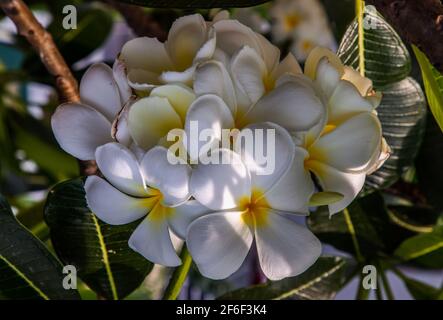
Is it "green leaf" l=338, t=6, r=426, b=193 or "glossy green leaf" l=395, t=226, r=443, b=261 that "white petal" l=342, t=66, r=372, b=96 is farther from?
"glossy green leaf" l=395, t=226, r=443, b=261

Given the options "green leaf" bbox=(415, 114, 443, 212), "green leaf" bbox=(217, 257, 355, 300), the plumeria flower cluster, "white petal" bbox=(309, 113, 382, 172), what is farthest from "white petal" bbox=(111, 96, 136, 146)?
"green leaf" bbox=(415, 114, 443, 212)

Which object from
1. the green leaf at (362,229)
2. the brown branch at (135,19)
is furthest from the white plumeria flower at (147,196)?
the brown branch at (135,19)

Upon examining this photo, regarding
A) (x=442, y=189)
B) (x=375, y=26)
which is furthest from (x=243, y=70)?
(x=442, y=189)

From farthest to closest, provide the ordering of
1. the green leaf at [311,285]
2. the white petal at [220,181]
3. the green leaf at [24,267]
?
the green leaf at [311,285], the green leaf at [24,267], the white petal at [220,181]

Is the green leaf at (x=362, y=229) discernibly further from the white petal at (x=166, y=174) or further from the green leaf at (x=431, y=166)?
the white petal at (x=166, y=174)

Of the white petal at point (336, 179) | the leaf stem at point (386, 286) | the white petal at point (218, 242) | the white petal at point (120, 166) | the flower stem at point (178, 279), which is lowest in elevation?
the leaf stem at point (386, 286)

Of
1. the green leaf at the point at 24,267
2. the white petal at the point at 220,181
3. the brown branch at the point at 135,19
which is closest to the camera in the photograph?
the white petal at the point at 220,181
